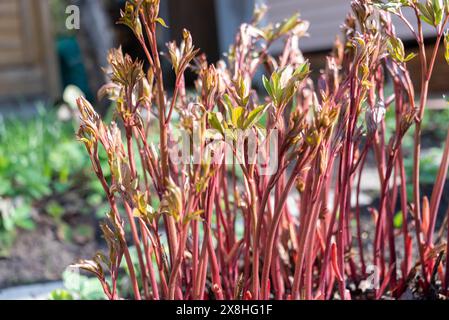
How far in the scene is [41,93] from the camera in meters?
8.93

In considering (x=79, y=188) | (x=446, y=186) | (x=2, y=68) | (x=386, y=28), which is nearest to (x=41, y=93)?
(x=2, y=68)

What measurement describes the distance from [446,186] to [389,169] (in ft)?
5.46

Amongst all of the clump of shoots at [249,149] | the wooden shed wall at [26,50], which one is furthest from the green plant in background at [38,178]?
the wooden shed wall at [26,50]

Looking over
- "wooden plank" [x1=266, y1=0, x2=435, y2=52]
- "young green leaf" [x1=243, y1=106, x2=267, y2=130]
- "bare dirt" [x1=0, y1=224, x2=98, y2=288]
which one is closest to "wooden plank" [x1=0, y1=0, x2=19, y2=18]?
"wooden plank" [x1=266, y1=0, x2=435, y2=52]

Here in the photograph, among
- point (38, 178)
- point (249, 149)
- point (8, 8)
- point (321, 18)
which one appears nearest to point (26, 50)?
point (8, 8)

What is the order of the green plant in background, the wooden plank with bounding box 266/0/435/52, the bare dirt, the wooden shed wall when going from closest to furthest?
the bare dirt < the green plant in background < the wooden plank with bounding box 266/0/435/52 < the wooden shed wall

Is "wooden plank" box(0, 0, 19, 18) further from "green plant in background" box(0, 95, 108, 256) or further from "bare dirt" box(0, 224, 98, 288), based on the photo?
"bare dirt" box(0, 224, 98, 288)

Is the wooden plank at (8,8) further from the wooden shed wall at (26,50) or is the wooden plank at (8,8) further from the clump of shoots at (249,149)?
the clump of shoots at (249,149)

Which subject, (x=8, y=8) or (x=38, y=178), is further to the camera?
(x=8, y=8)

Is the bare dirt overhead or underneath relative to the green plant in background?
underneath

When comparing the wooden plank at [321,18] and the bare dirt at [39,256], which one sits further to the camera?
the wooden plank at [321,18]

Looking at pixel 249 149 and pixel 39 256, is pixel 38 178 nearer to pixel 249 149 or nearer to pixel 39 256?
pixel 39 256
